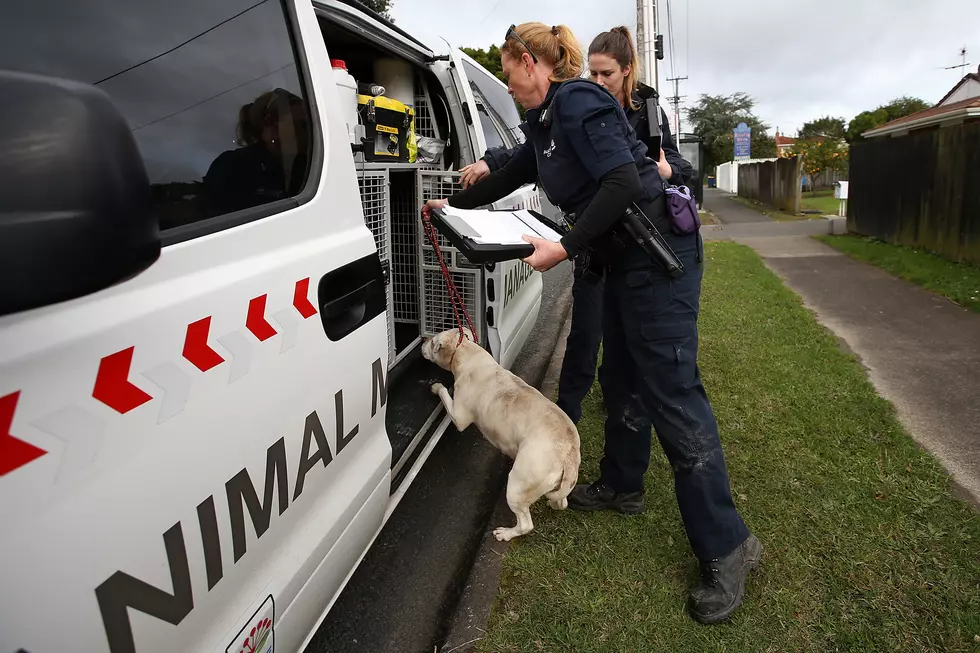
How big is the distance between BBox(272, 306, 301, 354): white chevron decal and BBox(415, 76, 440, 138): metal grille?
254 centimetres

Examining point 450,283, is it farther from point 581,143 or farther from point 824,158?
point 824,158

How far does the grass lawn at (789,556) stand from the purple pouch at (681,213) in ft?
4.58

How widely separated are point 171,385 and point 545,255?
153cm

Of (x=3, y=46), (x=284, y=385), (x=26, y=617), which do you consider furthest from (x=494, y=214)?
(x=26, y=617)

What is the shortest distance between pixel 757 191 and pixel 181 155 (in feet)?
87.2

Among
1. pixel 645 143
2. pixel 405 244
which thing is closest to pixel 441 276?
pixel 405 244

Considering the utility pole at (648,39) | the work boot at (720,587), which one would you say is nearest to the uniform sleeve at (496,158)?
the work boot at (720,587)

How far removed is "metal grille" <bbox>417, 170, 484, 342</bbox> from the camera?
3457 mm

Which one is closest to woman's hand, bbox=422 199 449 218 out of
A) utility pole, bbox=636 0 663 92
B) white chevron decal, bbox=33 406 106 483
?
white chevron decal, bbox=33 406 106 483

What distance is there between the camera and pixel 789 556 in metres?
2.60

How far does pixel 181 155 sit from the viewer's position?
1.27m

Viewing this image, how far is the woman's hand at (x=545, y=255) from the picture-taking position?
7.65 feet

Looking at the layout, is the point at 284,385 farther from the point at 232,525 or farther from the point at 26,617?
the point at 26,617

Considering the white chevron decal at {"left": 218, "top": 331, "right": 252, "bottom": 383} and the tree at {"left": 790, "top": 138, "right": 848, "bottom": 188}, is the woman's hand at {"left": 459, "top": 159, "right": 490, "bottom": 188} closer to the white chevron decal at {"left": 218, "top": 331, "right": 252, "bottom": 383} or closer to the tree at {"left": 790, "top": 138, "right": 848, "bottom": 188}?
the white chevron decal at {"left": 218, "top": 331, "right": 252, "bottom": 383}
